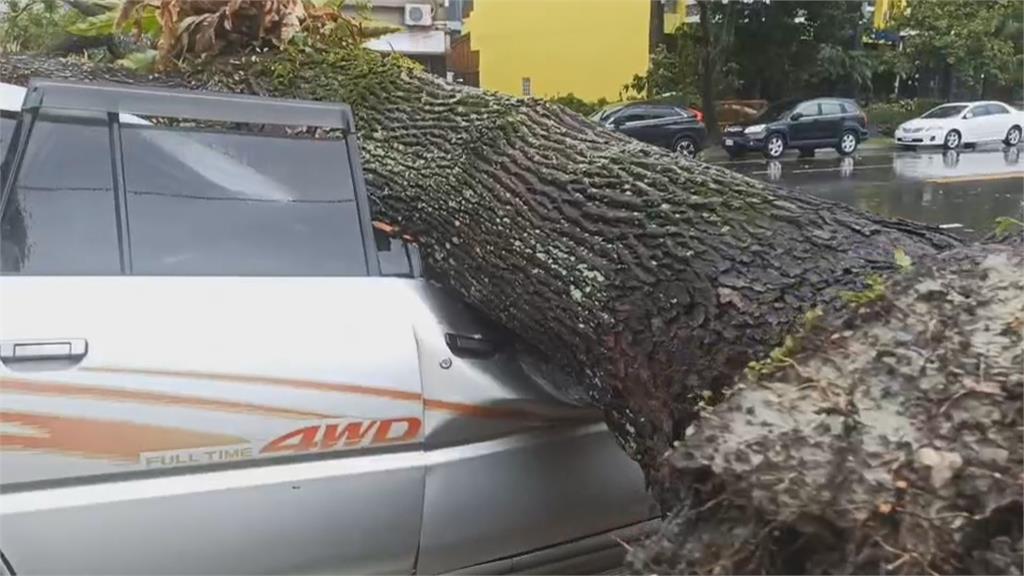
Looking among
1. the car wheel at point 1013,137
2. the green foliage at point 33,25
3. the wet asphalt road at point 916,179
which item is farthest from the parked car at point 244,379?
the car wheel at point 1013,137

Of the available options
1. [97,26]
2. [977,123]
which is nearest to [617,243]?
[97,26]

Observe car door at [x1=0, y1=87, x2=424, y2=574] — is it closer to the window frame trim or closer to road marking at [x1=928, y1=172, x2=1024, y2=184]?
the window frame trim

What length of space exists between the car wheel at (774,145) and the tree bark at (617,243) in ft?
65.0

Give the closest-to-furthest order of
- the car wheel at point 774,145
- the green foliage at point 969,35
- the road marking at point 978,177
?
the road marking at point 978,177
the car wheel at point 774,145
the green foliage at point 969,35

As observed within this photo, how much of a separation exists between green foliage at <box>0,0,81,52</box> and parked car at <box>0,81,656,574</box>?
3047 millimetres

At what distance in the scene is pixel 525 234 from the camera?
2.58 meters

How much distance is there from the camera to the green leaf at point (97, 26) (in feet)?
14.2

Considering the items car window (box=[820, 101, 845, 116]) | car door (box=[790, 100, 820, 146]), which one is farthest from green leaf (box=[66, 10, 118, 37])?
car window (box=[820, 101, 845, 116])

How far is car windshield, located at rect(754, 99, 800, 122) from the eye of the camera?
22.6 m

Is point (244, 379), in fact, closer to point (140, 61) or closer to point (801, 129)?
point (140, 61)

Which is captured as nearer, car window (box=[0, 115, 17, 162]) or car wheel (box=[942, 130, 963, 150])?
car window (box=[0, 115, 17, 162])

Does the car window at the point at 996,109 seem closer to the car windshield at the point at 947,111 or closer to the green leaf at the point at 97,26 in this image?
the car windshield at the point at 947,111

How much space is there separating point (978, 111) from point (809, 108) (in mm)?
4910

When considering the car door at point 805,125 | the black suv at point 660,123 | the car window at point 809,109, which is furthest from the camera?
the car window at point 809,109
